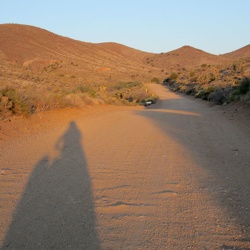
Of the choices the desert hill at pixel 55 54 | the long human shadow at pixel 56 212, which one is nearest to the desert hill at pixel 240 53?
the desert hill at pixel 55 54

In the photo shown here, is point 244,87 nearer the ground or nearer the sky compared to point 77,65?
nearer the sky

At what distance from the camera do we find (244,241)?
158 inches

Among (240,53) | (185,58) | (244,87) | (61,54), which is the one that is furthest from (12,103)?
(240,53)

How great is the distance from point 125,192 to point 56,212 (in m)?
1.29

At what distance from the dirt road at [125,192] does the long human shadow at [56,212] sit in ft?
0.04

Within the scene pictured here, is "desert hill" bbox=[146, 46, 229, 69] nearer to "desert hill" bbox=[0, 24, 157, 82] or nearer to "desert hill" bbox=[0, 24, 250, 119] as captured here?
"desert hill" bbox=[0, 24, 250, 119]

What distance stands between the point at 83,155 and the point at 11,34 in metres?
81.9

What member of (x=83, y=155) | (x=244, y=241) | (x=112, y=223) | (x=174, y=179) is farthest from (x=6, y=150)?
(x=244, y=241)

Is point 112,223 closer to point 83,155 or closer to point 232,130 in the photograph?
point 83,155

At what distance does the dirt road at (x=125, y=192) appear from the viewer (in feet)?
13.8

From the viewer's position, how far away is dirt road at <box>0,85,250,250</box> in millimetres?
4203

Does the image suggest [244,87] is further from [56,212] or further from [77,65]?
[77,65]

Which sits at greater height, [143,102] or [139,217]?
[139,217]

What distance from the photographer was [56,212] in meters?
4.95
